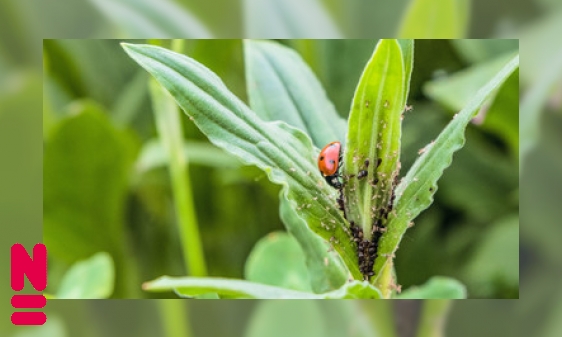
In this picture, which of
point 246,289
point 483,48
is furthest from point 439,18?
point 246,289

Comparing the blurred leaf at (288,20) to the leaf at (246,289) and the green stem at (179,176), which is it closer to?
the green stem at (179,176)

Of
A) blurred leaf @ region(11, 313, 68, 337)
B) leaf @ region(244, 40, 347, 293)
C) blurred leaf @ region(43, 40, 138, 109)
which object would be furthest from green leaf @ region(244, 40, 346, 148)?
blurred leaf @ region(11, 313, 68, 337)

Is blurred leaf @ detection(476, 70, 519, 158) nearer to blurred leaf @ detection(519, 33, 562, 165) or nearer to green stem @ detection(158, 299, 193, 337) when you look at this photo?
blurred leaf @ detection(519, 33, 562, 165)

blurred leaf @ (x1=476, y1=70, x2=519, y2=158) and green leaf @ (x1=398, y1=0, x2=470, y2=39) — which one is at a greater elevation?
green leaf @ (x1=398, y1=0, x2=470, y2=39)

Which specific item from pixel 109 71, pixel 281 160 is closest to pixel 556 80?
pixel 281 160

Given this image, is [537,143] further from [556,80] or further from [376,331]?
[376,331]

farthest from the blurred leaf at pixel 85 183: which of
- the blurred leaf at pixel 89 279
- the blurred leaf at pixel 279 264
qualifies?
the blurred leaf at pixel 279 264
